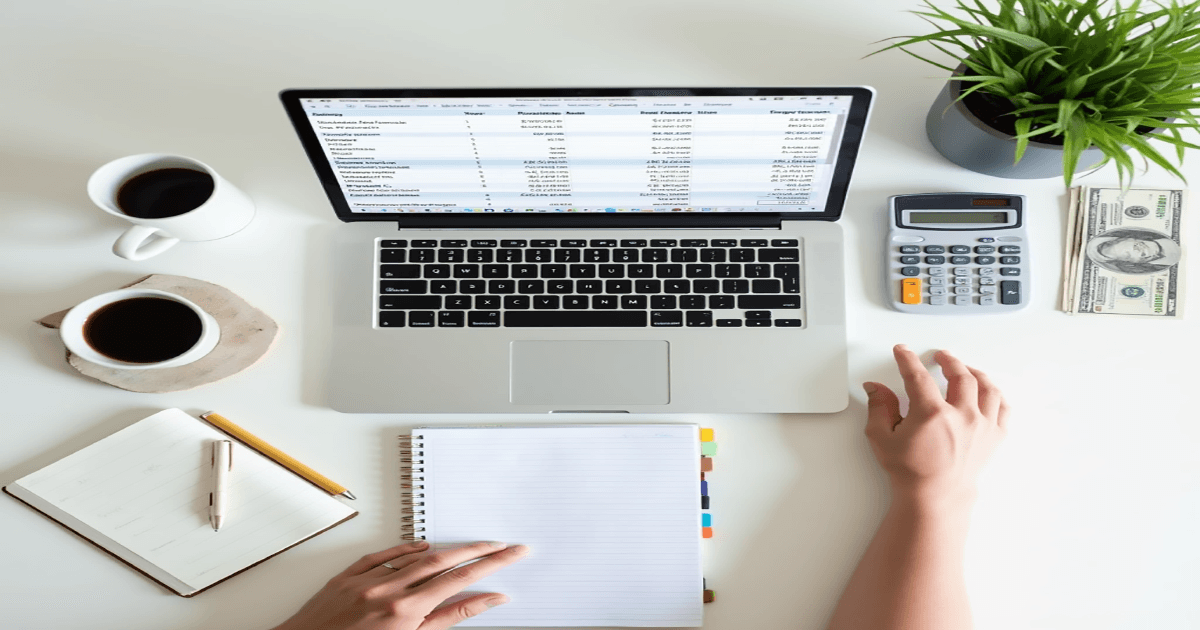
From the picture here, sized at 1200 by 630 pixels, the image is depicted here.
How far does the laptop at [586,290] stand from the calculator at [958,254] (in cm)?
8

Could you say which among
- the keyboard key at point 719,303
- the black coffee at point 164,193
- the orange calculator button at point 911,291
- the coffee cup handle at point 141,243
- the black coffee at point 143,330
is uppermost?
the black coffee at point 164,193

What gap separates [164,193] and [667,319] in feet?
2.14

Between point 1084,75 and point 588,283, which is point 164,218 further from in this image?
point 1084,75

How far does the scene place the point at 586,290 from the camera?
87cm

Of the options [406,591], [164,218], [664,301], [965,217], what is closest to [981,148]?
[965,217]

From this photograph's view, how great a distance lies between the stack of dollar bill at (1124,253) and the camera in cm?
86

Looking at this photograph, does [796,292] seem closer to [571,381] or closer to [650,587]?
[571,381]

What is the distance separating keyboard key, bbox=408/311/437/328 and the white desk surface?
0.39 ft

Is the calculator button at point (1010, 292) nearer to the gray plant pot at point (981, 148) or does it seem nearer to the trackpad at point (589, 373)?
the gray plant pot at point (981, 148)

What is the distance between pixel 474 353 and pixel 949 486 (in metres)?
0.60

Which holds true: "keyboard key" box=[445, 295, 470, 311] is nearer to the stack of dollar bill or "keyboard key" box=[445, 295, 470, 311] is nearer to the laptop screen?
the laptop screen

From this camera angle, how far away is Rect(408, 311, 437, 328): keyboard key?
0.87 metres

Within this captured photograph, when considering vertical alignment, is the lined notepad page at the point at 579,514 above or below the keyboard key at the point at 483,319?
below

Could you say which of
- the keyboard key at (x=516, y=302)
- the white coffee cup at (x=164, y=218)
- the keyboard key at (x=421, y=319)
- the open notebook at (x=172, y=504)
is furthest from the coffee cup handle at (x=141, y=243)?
the keyboard key at (x=516, y=302)
